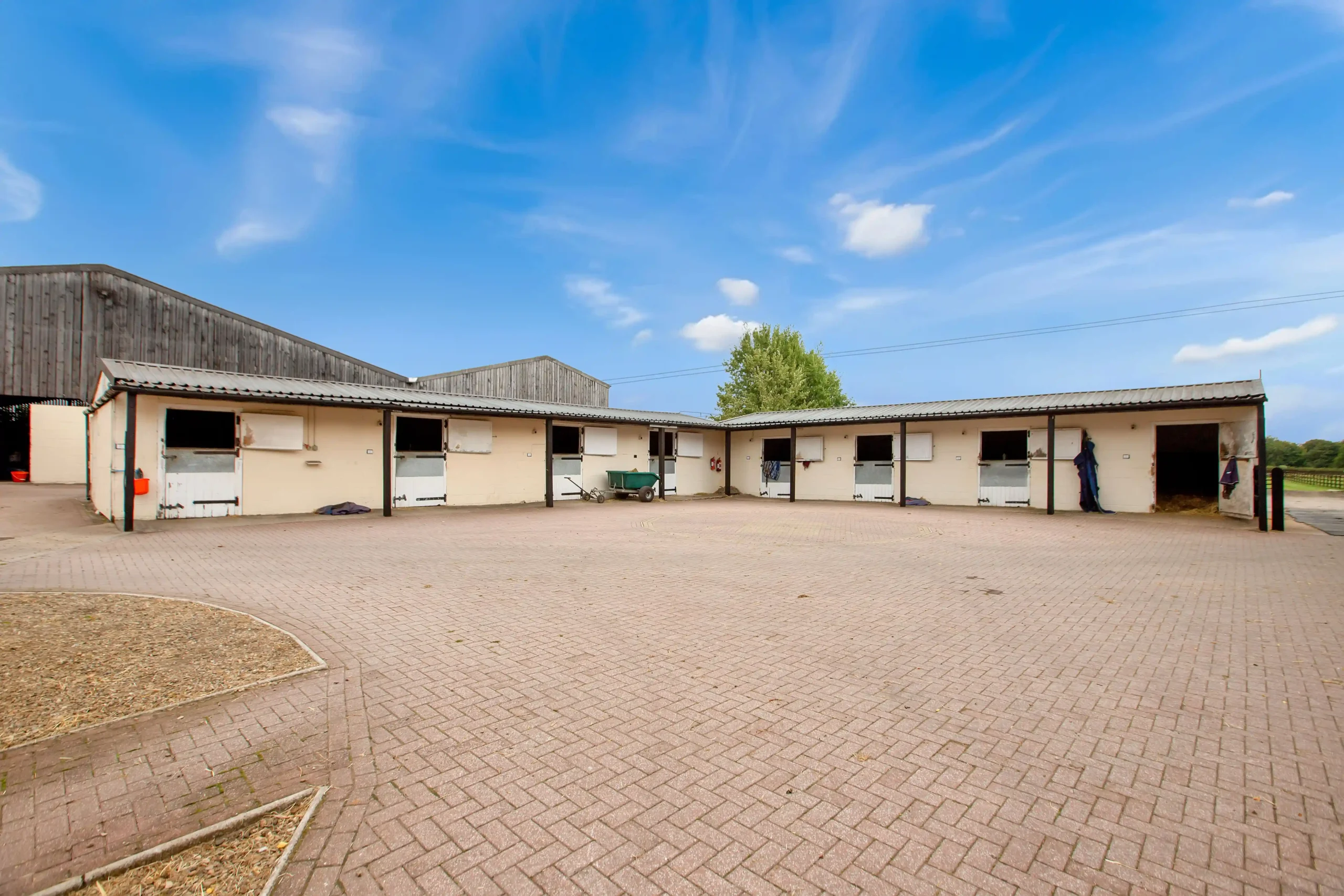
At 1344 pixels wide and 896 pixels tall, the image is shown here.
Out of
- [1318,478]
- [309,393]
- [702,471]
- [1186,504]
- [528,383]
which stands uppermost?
[528,383]

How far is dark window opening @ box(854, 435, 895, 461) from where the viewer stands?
18.6 metres

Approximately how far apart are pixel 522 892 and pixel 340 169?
18.4 meters

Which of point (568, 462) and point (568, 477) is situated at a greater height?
point (568, 462)

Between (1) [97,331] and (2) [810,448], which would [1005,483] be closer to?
(2) [810,448]

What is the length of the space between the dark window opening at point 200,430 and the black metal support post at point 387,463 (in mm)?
2942

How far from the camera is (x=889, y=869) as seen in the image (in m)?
2.01

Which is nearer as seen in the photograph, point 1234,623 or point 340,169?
point 1234,623

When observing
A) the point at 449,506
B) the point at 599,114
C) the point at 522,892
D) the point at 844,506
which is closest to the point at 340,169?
the point at 599,114

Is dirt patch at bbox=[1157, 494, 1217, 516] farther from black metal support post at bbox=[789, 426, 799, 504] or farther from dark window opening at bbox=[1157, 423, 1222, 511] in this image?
black metal support post at bbox=[789, 426, 799, 504]

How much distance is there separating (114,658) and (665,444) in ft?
56.7

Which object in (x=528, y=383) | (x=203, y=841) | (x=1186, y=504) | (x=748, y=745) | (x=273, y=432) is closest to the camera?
(x=203, y=841)

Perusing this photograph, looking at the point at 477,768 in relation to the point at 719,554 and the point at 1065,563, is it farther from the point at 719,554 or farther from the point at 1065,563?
the point at 1065,563

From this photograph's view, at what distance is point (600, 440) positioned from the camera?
18.7 meters

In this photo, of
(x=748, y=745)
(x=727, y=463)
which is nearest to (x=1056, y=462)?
(x=727, y=463)
